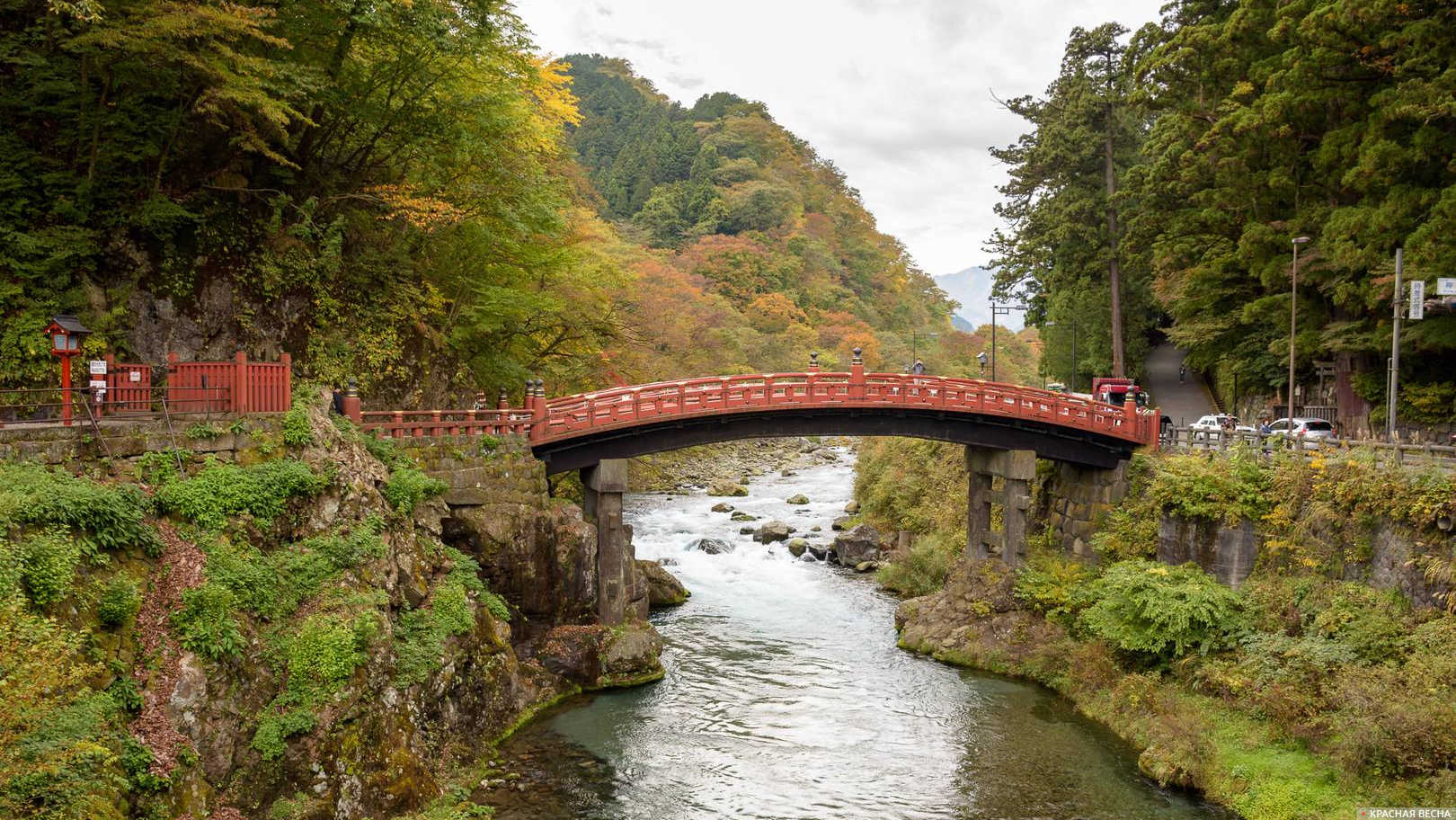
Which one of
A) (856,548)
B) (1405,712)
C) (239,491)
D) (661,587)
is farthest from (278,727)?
(856,548)

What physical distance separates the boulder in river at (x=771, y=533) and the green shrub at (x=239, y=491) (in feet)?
76.5

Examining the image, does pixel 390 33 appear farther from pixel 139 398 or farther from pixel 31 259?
pixel 139 398

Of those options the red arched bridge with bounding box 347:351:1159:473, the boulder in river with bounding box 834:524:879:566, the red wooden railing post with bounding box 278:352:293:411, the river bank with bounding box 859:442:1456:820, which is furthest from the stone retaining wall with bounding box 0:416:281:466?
the boulder in river with bounding box 834:524:879:566

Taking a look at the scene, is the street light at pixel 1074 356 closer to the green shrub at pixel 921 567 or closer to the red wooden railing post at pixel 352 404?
the green shrub at pixel 921 567

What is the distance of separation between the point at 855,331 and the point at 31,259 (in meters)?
61.8

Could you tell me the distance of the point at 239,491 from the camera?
49.0ft

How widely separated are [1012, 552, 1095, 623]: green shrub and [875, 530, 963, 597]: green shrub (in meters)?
3.85

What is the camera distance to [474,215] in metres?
26.7

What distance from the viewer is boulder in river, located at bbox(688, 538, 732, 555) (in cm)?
3603

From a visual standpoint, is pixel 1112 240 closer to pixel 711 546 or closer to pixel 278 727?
pixel 711 546

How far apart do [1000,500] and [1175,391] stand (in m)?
21.9

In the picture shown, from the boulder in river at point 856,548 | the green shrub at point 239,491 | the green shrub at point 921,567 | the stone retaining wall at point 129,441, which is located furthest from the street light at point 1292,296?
the stone retaining wall at point 129,441

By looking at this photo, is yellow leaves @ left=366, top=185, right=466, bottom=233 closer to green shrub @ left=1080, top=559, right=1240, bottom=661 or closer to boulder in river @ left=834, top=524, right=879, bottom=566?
boulder in river @ left=834, top=524, right=879, bottom=566

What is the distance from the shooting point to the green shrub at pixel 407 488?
18719mm
